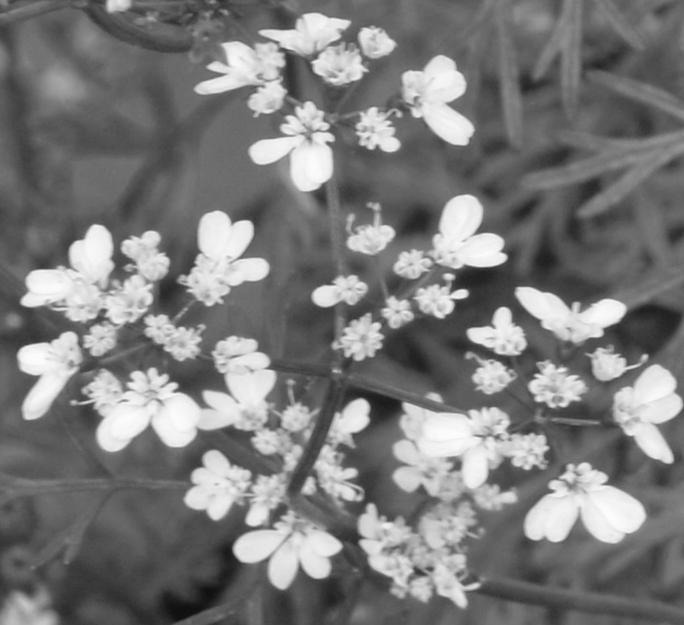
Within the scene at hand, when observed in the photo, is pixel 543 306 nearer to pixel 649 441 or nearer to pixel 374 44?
pixel 649 441

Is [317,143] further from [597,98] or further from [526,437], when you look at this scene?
[597,98]

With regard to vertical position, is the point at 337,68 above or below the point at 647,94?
above

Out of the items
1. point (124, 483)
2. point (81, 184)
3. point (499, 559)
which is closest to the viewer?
point (124, 483)

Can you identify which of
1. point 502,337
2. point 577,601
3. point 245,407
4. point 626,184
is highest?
point 502,337

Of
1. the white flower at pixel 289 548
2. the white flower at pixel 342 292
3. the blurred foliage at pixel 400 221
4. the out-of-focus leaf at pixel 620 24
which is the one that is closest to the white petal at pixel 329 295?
the white flower at pixel 342 292

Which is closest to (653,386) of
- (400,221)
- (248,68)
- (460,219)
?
(460,219)

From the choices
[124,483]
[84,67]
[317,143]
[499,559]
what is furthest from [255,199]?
[317,143]

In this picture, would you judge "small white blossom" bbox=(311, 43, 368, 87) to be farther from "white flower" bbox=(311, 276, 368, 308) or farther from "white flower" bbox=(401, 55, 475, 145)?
"white flower" bbox=(311, 276, 368, 308)

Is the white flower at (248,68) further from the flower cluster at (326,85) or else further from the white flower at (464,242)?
the white flower at (464,242)
